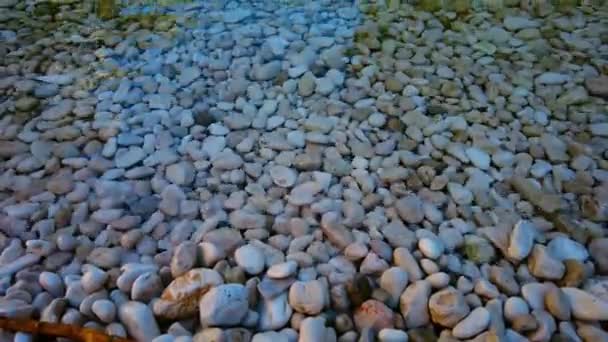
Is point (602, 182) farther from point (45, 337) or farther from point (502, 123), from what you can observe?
point (45, 337)

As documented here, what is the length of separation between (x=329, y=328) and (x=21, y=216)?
575 mm

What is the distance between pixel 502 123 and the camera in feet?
4.00

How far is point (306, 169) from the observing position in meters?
1.11

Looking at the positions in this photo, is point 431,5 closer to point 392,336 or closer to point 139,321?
point 392,336

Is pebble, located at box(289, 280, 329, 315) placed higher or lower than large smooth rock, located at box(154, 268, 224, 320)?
lower

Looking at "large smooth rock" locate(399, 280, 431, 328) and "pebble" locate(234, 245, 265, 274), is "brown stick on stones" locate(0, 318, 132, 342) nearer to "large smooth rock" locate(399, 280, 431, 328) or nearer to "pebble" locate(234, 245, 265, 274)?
"pebble" locate(234, 245, 265, 274)

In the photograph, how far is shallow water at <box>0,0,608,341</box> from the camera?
0.85 metres

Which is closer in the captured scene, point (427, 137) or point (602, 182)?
point (602, 182)

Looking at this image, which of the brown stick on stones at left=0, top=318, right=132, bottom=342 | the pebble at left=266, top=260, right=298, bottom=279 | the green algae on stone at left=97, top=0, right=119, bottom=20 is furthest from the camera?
the green algae on stone at left=97, top=0, right=119, bottom=20

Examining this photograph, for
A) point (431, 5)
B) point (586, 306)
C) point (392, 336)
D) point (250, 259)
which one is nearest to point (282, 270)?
point (250, 259)

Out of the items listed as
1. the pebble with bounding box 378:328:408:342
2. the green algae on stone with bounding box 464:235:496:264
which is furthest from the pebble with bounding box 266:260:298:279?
the green algae on stone with bounding box 464:235:496:264

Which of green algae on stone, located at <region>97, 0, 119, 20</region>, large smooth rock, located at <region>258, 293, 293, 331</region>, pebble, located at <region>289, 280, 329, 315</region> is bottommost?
large smooth rock, located at <region>258, 293, 293, 331</region>

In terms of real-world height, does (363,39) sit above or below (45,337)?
above

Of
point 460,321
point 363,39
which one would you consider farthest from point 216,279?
point 363,39
